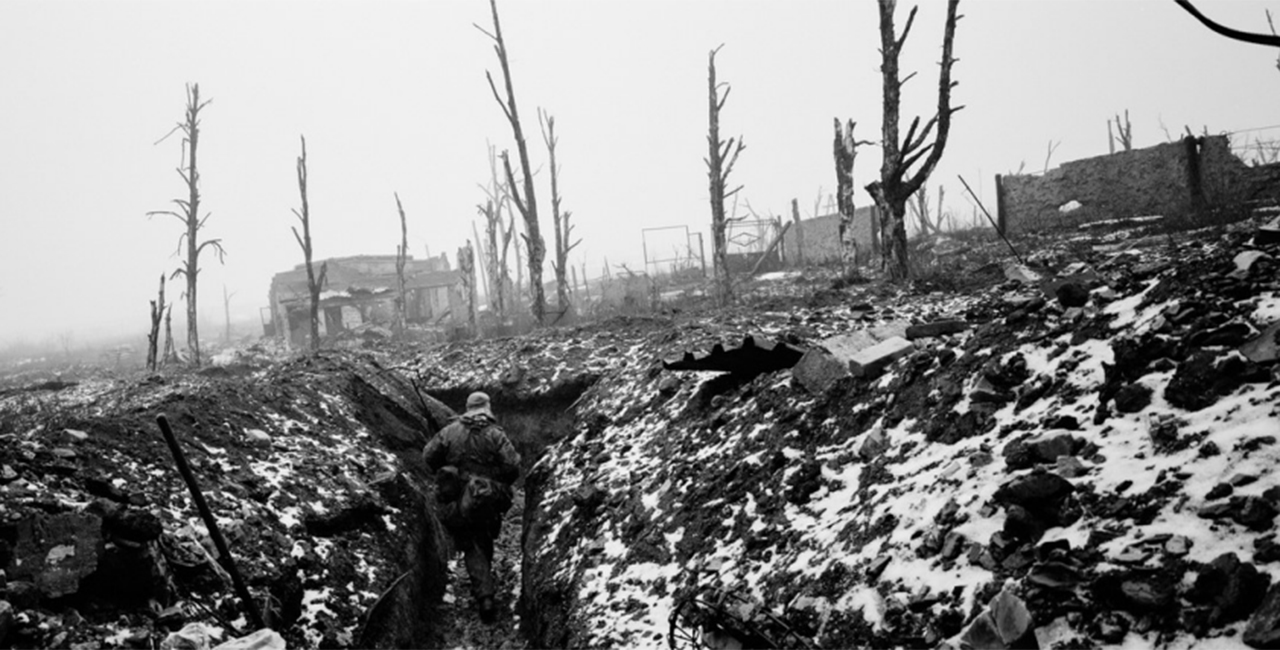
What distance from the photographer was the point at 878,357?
4371 mm

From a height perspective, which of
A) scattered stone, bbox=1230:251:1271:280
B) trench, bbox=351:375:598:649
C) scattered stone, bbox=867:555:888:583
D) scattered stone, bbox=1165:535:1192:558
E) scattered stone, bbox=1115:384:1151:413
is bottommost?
trench, bbox=351:375:598:649

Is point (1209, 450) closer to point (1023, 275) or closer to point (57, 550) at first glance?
point (57, 550)

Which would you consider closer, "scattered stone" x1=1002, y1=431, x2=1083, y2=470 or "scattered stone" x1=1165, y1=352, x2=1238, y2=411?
"scattered stone" x1=1165, y1=352, x2=1238, y2=411

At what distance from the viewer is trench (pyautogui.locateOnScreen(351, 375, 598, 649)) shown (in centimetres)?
478

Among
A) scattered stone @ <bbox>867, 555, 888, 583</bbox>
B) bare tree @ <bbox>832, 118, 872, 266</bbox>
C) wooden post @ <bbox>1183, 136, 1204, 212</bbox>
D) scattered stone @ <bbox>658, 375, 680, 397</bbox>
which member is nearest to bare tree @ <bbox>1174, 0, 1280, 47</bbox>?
scattered stone @ <bbox>867, 555, 888, 583</bbox>

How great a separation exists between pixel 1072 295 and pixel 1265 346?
1367 millimetres

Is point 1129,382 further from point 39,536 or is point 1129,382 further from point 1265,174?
point 1265,174

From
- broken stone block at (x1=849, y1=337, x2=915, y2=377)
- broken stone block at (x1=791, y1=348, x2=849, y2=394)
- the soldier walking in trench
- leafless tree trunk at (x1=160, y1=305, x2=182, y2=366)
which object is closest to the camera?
broken stone block at (x1=849, y1=337, x2=915, y2=377)

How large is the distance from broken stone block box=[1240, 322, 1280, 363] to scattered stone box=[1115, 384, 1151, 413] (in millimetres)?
337

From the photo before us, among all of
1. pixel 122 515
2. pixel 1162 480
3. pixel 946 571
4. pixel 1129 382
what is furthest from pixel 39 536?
pixel 1129 382

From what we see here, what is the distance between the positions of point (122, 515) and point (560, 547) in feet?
8.70

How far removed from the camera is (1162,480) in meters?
2.30

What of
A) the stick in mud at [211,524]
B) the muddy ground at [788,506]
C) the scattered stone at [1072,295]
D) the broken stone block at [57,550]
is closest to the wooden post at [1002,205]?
the muddy ground at [788,506]

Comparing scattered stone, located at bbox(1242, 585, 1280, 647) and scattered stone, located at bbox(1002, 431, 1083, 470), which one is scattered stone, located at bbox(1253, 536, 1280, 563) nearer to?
scattered stone, located at bbox(1242, 585, 1280, 647)
